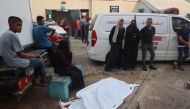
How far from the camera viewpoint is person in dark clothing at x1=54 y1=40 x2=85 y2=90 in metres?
6.18

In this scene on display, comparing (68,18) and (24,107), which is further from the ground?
(68,18)

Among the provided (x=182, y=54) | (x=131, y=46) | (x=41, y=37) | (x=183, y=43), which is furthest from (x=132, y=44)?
(x=41, y=37)

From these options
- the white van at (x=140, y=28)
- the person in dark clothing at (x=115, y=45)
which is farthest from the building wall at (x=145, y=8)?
the person in dark clothing at (x=115, y=45)

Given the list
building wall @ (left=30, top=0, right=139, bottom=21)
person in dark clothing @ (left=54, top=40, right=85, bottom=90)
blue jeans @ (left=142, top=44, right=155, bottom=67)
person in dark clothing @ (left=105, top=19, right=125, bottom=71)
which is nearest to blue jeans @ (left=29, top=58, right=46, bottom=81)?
person in dark clothing @ (left=54, top=40, right=85, bottom=90)

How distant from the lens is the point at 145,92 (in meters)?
6.10

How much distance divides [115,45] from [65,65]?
272 cm

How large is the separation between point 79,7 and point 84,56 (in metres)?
Result: 13.7

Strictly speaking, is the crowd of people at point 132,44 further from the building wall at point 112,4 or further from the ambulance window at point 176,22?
the building wall at point 112,4

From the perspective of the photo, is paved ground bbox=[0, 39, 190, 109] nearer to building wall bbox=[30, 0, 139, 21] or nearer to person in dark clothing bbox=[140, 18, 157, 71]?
person in dark clothing bbox=[140, 18, 157, 71]

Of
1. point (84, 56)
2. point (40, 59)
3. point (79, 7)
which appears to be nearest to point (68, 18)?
point (79, 7)

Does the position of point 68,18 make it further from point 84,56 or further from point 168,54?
point 168,54

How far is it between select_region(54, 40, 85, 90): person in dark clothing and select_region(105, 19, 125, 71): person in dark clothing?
2.22m

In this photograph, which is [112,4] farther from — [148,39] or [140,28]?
[148,39]

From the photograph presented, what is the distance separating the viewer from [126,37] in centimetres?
855
